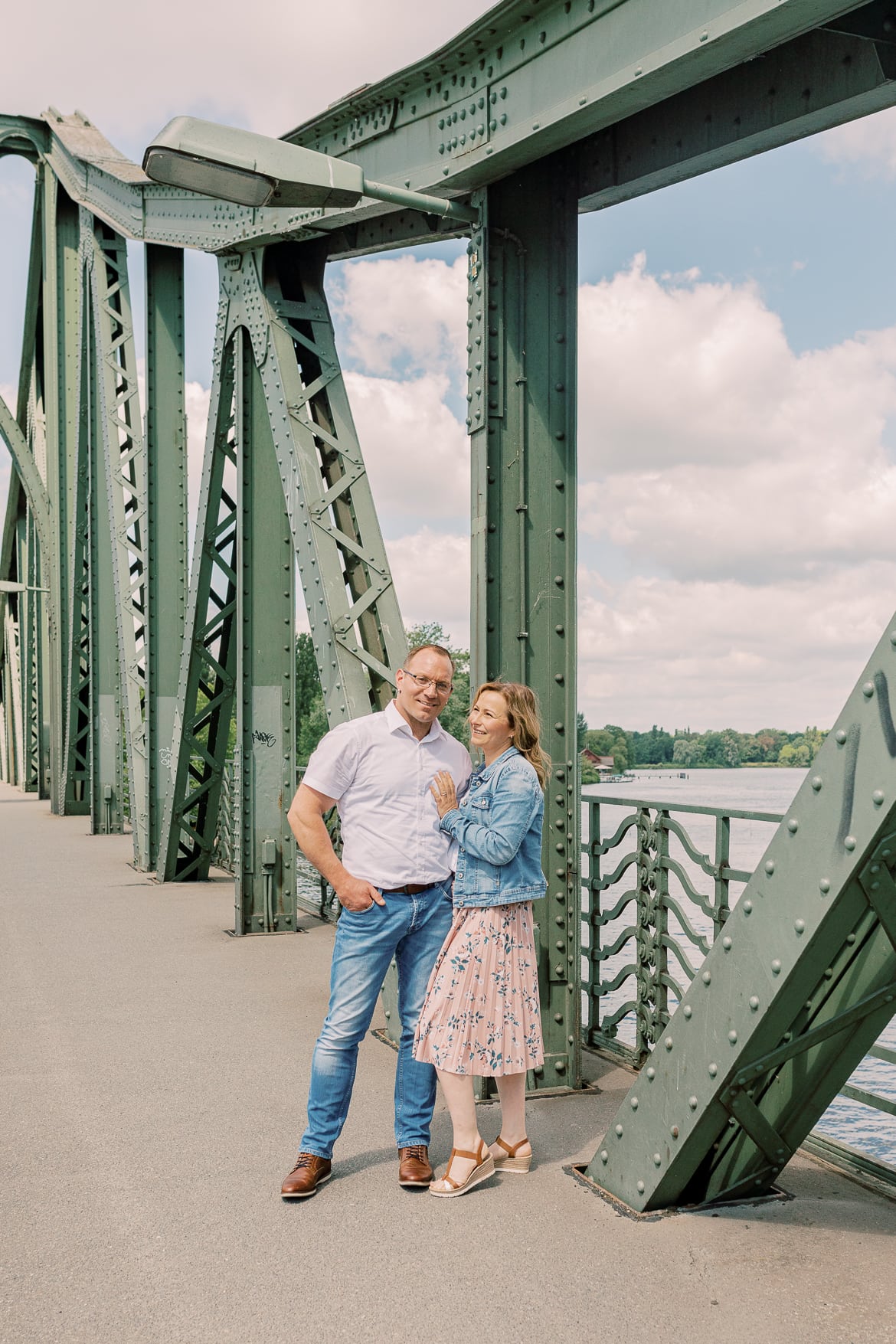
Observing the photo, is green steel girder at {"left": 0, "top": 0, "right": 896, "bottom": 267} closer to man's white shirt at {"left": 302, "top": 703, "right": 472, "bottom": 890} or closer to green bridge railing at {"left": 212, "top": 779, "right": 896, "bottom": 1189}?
man's white shirt at {"left": 302, "top": 703, "right": 472, "bottom": 890}

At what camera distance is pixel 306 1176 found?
13.0 ft

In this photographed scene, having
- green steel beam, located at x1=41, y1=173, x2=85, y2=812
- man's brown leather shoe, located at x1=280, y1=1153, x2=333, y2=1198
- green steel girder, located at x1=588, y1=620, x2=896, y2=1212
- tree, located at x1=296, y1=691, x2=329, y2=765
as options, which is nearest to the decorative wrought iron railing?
green steel girder, located at x1=588, y1=620, x2=896, y2=1212

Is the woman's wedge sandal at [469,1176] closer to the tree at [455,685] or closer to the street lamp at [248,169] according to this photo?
the street lamp at [248,169]

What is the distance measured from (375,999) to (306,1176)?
60 cm

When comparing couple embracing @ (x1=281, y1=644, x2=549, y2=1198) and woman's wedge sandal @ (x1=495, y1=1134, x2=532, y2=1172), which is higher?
couple embracing @ (x1=281, y1=644, x2=549, y2=1198)

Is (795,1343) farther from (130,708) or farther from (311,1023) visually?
(130,708)

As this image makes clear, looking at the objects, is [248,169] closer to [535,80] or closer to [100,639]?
[535,80]

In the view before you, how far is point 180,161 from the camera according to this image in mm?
4320

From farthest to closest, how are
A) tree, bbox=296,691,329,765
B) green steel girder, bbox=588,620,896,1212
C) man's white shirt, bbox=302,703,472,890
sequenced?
tree, bbox=296,691,329,765 → man's white shirt, bbox=302,703,472,890 → green steel girder, bbox=588,620,896,1212

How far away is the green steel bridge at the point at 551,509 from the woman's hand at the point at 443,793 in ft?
3.22

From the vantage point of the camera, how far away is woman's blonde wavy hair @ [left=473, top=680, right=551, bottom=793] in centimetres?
414

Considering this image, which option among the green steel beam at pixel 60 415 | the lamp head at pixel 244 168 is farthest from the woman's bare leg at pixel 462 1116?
the green steel beam at pixel 60 415

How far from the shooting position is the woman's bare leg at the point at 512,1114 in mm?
4152

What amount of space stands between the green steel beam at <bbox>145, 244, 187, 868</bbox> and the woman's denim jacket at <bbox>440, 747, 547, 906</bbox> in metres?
8.69
